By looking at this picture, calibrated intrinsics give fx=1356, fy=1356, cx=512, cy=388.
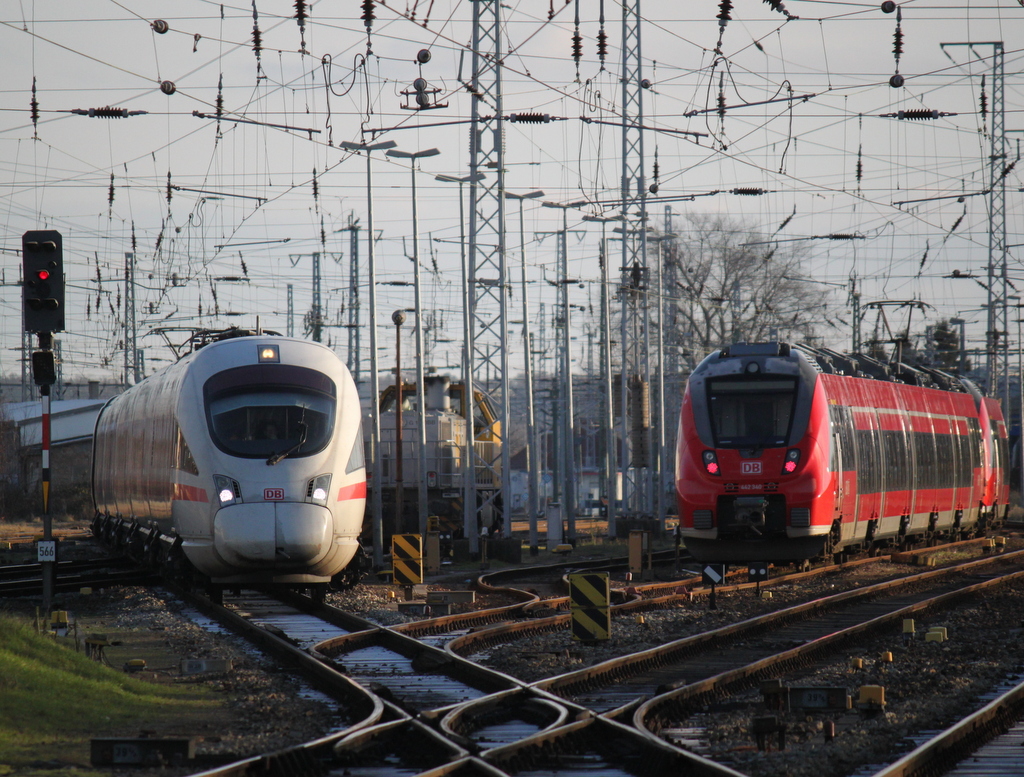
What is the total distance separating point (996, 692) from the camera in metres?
11.5

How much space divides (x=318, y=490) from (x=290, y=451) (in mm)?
598

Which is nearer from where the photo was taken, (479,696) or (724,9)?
(479,696)

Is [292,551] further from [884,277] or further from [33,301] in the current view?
[884,277]

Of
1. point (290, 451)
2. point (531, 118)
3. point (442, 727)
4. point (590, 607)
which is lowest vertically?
point (590, 607)

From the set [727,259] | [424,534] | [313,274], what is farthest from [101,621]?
[727,259]

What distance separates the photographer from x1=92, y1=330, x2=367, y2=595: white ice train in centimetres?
1648

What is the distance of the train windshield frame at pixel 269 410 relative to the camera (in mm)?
16953

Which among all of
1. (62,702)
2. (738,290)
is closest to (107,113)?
(62,702)

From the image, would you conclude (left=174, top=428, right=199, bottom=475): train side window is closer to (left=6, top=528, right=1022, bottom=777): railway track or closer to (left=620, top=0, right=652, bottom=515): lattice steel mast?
(left=6, top=528, right=1022, bottom=777): railway track

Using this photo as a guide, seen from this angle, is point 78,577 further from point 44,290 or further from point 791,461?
point 791,461

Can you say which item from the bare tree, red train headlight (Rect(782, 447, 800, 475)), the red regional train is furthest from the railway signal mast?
the bare tree

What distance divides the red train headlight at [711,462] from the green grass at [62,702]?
10779 millimetres

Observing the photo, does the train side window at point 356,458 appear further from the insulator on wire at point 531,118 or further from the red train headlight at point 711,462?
the insulator on wire at point 531,118

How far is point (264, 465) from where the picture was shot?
16.7 metres
